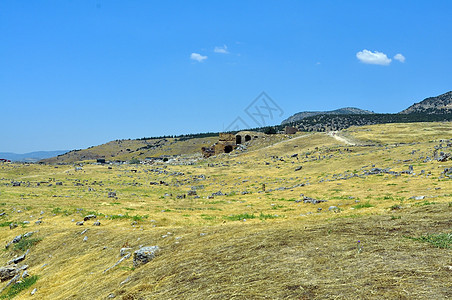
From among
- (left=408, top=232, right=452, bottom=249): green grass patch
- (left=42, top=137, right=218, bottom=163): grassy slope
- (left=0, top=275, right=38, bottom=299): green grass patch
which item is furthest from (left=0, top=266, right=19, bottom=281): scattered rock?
(left=42, top=137, right=218, bottom=163): grassy slope

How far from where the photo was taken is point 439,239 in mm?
8852

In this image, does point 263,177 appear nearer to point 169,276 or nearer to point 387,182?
point 387,182

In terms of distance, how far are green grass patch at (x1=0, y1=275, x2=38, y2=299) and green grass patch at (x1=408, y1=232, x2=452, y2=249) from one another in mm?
15843

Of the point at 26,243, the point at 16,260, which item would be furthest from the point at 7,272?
the point at 26,243

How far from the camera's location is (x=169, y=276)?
9398 millimetres

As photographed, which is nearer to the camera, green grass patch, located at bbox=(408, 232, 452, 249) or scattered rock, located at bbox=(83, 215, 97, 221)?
green grass patch, located at bbox=(408, 232, 452, 249)

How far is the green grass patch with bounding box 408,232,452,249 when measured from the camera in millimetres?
8430

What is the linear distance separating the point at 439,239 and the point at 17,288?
55.5 feet

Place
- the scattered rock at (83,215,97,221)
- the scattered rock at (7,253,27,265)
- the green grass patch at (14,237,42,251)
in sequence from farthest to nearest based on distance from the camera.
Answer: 1. the scattered rock at (83,215,97,221)
2. the green grass patch at (14,237,42,251)
3. the scattered rock at (7,253,27,265)

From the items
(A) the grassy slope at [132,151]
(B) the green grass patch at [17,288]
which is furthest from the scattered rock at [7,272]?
(A) the grassy slope at [132,151]

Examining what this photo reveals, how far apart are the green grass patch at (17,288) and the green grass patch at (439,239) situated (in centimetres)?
1584

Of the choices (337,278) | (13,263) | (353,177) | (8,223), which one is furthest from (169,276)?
(353,177)

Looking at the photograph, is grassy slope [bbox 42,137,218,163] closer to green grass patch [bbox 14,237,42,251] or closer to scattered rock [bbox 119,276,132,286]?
green grass patch [bbox 14,237,42,251]

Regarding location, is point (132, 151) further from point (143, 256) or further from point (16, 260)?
point (143, 256)
